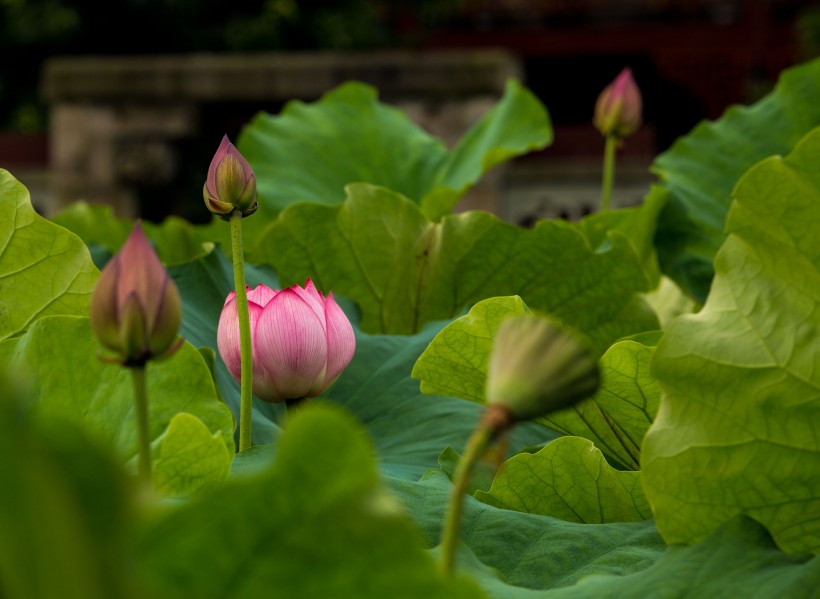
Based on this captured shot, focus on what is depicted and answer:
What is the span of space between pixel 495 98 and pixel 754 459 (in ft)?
12.9

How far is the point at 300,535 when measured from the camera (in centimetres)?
26

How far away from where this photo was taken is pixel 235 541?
0.86 feet

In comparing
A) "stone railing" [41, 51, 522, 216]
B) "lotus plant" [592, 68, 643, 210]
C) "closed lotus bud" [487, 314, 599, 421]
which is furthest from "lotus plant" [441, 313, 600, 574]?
"stone railing" [41, 51, 522, 216]

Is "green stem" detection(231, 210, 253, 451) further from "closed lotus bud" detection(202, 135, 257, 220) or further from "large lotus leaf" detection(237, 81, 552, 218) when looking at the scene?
"large lotus leaf" detection(237, 81, 552, 218)

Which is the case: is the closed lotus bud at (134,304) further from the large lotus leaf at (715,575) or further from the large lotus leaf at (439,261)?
the large lotus leaf at (439,261)

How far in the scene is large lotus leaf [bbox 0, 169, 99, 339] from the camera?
0.58 m

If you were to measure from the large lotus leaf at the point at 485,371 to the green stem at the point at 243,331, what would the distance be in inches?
3.5

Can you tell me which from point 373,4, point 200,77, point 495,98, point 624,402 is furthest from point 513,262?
point 373,4

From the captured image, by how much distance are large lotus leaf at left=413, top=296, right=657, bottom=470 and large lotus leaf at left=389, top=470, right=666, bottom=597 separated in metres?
0.06

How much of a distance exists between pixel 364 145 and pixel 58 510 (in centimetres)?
121

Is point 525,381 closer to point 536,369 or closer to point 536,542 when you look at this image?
point 536,369

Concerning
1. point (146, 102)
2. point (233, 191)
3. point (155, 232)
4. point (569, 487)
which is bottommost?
point (146, 102)

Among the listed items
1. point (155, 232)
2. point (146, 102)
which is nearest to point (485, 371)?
point (155, 232)

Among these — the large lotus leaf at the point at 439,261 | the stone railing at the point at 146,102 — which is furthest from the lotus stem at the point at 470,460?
the stone railing at the point at 146,102
